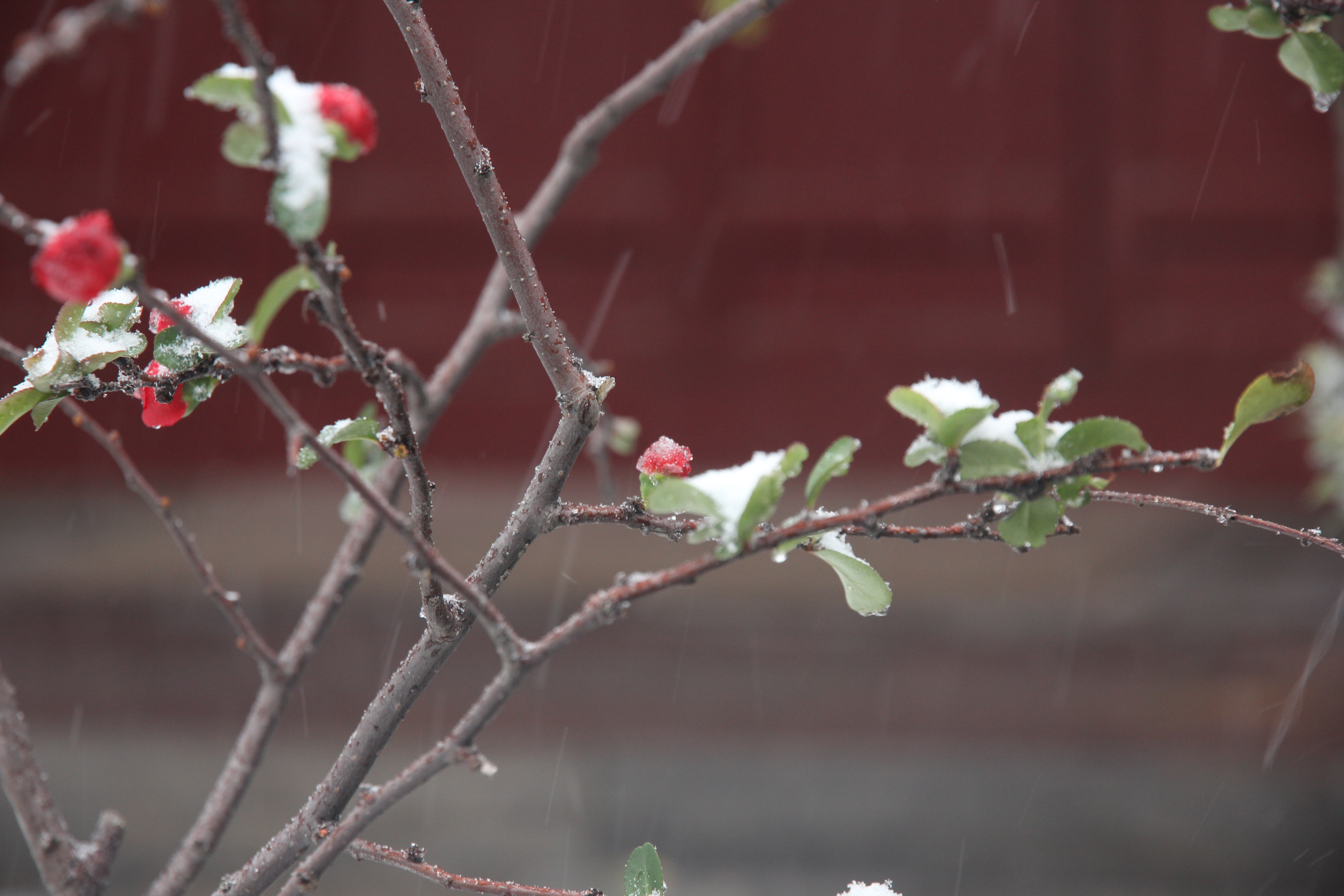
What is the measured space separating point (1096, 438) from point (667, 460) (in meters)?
0.25

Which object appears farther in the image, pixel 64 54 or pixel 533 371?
pixel 533 371

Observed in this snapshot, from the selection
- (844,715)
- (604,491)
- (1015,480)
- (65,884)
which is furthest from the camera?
(844,715)

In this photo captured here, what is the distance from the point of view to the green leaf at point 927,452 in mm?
459

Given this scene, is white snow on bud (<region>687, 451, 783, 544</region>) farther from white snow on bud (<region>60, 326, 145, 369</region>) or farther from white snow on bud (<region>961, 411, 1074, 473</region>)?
white snow on bud (<region>60, 326, 145, 369</region>)

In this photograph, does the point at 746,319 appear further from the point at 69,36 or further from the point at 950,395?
the point at 69,36

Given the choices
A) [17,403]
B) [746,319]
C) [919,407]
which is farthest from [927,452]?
[746,319]

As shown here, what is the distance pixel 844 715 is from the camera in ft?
Answer: 9.05

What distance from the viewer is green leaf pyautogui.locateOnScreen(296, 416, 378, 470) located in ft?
1.73

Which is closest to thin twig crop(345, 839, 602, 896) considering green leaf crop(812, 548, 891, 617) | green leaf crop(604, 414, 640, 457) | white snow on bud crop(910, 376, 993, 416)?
green leaf crop(812, 548, 891, 617)

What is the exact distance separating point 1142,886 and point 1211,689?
676 mm

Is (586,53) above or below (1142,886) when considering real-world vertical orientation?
above

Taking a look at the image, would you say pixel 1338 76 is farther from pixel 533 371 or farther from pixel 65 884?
pixel 533 371

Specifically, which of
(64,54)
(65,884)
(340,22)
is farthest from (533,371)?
(64,54)

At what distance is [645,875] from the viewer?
58 cm
